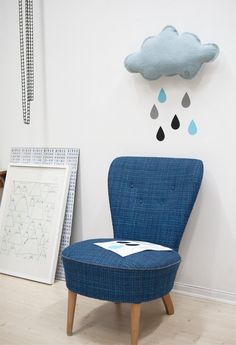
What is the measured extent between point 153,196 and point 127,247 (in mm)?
424

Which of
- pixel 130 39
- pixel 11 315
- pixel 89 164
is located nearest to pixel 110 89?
pixel 130 39

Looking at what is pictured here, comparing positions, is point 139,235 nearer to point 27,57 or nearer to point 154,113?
point 154,113

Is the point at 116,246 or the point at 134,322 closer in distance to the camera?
the point at 134,322

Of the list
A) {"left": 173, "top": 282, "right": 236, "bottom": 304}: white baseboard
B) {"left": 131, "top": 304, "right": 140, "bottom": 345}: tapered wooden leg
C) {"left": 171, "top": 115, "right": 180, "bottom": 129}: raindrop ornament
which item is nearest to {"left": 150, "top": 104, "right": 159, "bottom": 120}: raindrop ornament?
{"left": 171, "top": 115, "right": 180, "bottom": 129}: raindrop ornament

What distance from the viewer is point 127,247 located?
211cm

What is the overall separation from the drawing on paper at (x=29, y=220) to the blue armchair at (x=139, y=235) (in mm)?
639

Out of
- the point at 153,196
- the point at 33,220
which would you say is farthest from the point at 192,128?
the point at 33,220

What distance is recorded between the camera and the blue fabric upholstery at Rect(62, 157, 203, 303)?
6.34 ft

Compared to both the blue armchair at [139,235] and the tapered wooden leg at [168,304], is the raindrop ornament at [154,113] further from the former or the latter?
the tapered wooden leg at [168,304]

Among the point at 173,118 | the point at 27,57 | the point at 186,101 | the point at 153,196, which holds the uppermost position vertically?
the point at 27,57

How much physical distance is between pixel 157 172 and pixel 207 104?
501 millimetres

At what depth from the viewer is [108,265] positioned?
192cm

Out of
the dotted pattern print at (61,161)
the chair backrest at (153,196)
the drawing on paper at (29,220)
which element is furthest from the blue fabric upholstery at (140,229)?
the drawing on paper at (29,220)

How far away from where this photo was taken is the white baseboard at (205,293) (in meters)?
2.47
